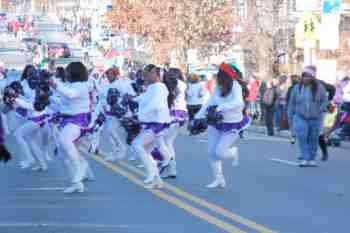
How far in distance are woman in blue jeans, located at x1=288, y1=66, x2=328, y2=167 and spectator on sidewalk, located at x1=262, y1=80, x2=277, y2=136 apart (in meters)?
9.88

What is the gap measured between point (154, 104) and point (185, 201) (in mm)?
1934

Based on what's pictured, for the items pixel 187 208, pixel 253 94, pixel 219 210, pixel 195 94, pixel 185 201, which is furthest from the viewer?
pixel 253 94

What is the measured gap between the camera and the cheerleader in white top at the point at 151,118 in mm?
15469

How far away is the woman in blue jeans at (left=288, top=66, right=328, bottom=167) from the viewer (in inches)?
754

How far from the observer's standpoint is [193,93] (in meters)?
31.7

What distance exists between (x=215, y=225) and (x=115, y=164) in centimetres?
795

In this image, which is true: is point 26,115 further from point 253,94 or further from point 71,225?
point 253,94

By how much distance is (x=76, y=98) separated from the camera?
15.0m

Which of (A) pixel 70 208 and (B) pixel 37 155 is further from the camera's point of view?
(B) pixel 37 155

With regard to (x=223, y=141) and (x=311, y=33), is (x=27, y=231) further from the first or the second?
(x=311, y=33)

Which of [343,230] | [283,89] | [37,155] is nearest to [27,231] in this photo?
[343,230]

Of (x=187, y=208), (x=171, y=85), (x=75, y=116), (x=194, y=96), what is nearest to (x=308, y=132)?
(x=171, y=85)

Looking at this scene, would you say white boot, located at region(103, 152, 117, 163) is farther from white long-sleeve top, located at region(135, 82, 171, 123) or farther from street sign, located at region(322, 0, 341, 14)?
street sign, located at region(322, 0, 341, 14)

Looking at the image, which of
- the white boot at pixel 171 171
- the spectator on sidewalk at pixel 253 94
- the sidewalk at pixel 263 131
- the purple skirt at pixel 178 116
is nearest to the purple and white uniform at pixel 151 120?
the white boot at pixel 171 171
